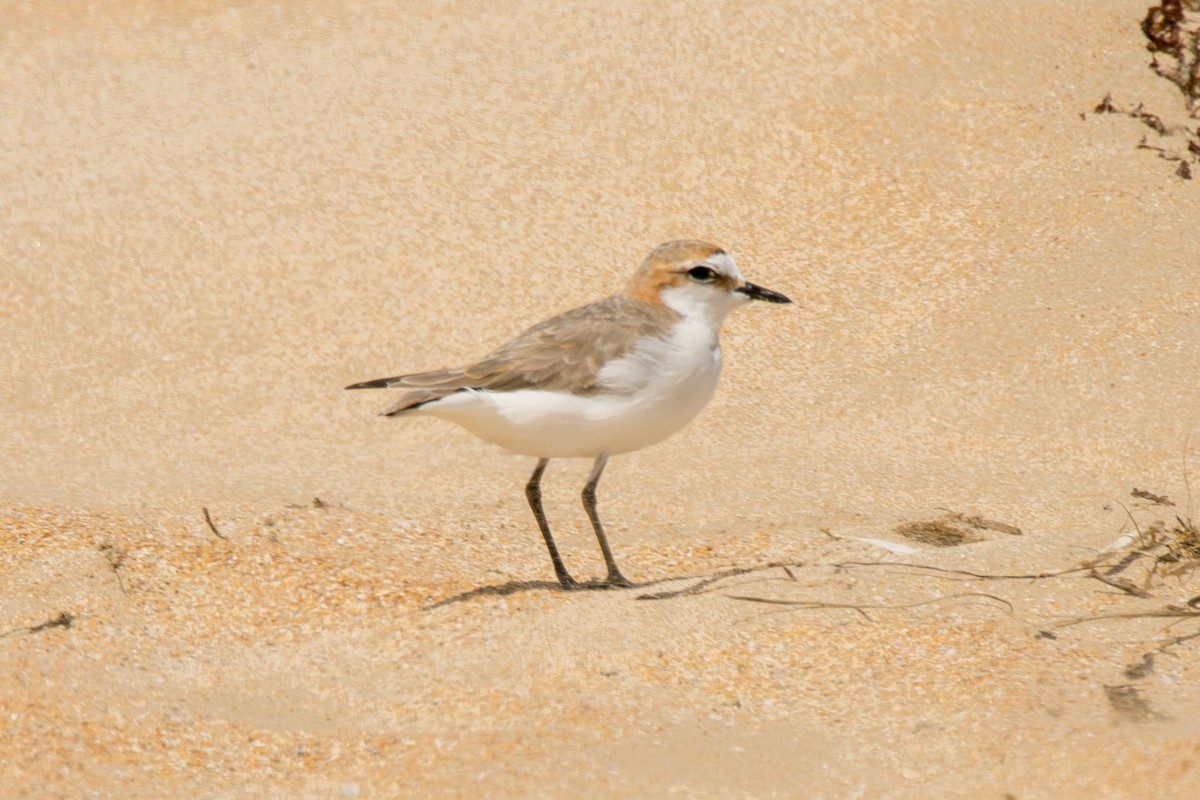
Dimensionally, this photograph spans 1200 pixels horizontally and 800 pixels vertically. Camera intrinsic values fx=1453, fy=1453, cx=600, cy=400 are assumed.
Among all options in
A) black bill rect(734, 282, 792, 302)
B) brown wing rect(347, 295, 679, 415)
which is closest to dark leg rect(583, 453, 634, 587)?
brown wing rect(347, 295, 679, 415)

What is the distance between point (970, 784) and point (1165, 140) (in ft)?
16.4

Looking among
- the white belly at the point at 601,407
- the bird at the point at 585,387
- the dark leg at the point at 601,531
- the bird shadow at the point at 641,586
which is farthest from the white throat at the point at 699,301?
the bird shadow at the point at 641,586

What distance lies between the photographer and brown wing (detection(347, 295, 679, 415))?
4.64 meters

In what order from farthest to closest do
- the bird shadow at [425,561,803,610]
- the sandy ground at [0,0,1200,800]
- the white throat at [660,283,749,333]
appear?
the white throat at [660,283,749,333], the bird shadow at [425,561,803,610], the sandy ground at [0,0,1200,800]

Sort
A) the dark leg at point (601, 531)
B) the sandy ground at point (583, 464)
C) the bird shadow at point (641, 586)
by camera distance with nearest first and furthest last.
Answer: the sandy ground at point (583, 464), the bird shadow at point (641, 586), the dark leg at point (601, 531)

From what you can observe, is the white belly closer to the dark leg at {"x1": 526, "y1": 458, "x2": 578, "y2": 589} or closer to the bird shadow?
the dark leg at {"x1": 526, "y1": 458, "x2": 578, "y2": 589}

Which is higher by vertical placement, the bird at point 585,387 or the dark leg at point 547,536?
the bird at point 585,387

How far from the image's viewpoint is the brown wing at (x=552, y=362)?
4.64m

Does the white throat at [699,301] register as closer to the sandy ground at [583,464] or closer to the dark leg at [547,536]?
the dark leg at [547,536]

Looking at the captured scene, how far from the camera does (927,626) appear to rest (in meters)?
4.22

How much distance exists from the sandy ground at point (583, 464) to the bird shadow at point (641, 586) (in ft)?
0.10

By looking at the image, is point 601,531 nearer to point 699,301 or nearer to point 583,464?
point 699,301

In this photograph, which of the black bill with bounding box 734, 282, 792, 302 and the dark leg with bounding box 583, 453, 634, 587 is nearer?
the dark leg with bounding box 583, 453, 634, 587

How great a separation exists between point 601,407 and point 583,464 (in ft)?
5.67
